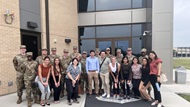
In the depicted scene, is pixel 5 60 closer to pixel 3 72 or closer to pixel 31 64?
pixel 3 72

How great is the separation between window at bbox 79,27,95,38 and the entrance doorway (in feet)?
14.2

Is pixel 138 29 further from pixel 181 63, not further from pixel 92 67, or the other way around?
pixel 181 63

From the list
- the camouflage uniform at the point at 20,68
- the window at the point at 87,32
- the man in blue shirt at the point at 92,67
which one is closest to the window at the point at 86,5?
the window at the point at 87,32

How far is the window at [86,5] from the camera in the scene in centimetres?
1166

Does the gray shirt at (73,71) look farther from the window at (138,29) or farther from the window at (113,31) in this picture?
the window at (138,29)

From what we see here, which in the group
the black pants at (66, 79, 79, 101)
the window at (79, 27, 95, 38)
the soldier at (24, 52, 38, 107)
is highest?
the window at (79, 27, 95, 38)

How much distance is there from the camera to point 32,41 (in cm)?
774

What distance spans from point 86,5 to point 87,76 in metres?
6.97

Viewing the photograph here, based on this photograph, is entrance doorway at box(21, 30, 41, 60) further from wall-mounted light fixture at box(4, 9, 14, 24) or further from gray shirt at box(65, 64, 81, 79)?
gray shirt at box(65, 64, 81, 79)

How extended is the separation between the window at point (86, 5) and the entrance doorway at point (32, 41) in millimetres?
4797

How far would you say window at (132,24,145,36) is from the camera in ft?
36.2

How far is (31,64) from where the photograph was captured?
497 centimetres

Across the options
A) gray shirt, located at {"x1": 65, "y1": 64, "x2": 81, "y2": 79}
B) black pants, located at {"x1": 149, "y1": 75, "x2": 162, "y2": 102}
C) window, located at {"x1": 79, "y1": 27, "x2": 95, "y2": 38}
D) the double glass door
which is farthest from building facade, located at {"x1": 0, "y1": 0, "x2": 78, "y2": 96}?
black pants, located at {"x1": 149, "y1": 75, "x2": 162, "y2": 102}

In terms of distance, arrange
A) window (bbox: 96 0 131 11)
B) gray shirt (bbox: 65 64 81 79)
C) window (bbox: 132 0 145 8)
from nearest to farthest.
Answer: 1. gray shirt (bbox: 65 64 81 79)
2. window (bbox: 132 0 145 8)
3. window (bbox: 96 0 131 11)
